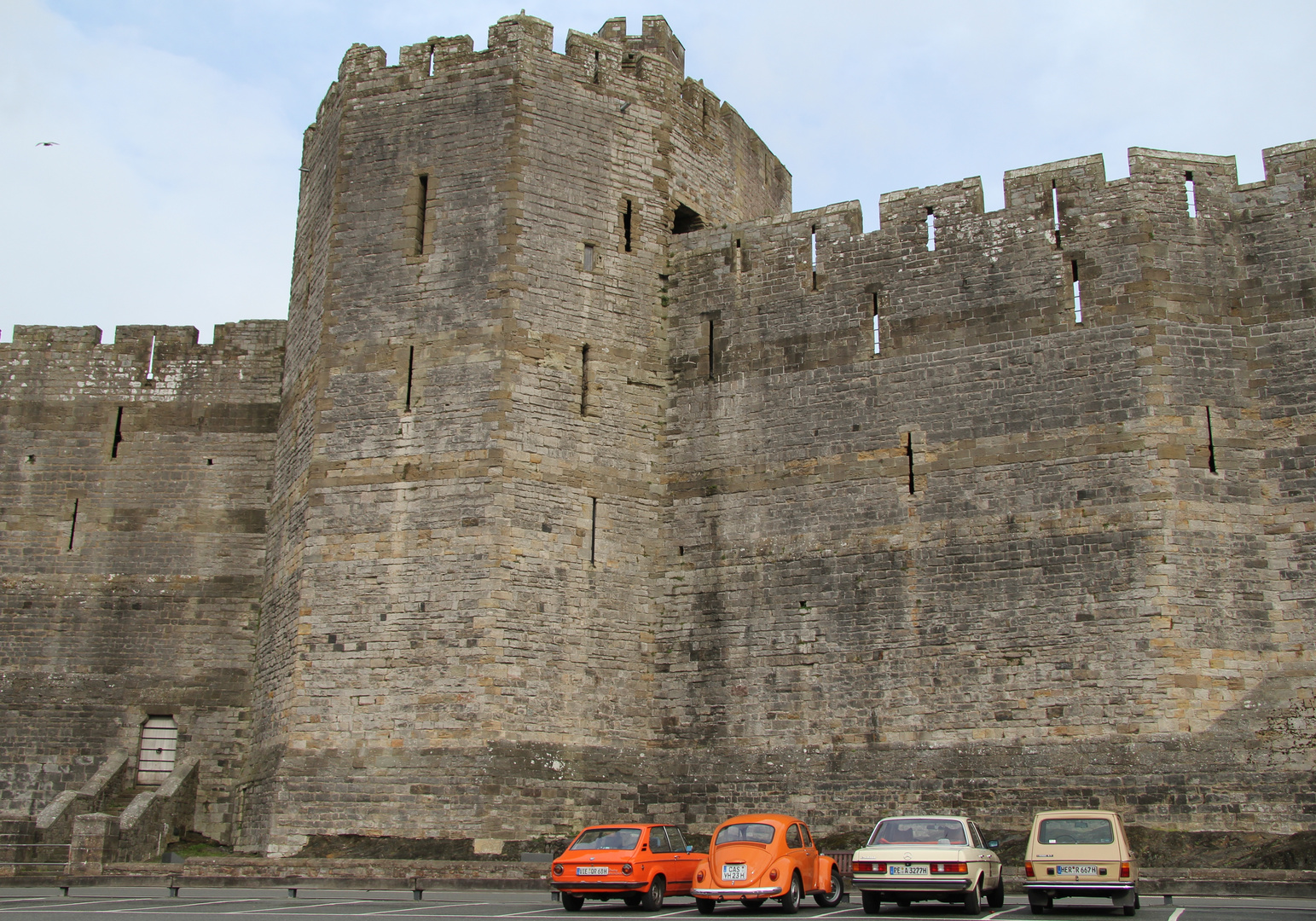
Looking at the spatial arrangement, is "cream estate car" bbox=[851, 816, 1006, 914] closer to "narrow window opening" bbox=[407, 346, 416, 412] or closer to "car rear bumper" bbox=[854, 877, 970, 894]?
"car rear bumper" bbox=[854, 877, 970, 894]

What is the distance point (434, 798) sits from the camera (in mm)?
15969

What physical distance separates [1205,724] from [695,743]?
626cm

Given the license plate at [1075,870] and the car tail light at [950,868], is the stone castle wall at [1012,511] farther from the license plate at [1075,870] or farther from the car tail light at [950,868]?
the car tail light at [950,868]

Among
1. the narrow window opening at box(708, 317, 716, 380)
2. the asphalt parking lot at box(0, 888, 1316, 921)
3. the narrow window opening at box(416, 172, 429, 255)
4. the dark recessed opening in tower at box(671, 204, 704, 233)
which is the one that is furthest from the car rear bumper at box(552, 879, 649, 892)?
the dark recessed opening in tower at box(671, 204, 704, 233)

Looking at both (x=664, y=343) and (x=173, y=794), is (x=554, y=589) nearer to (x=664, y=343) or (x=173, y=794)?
(x=664, y=343)

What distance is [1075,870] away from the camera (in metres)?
11.4

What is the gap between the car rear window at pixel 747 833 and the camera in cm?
1187

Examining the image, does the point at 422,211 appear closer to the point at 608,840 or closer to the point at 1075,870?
the point at 608,840

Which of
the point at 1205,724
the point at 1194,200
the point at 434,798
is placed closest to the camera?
the point at 1205,724

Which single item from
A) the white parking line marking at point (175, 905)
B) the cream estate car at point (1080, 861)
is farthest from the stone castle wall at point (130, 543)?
the cream estate car at point (1080, 861)

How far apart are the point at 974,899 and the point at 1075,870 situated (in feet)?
3.21

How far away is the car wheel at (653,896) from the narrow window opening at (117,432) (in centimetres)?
1323

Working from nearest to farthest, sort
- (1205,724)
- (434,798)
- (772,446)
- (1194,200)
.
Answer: (1205,724), (434,798), (1194,200), (772,446)

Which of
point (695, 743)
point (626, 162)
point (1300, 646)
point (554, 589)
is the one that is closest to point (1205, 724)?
point (1300, 646)
